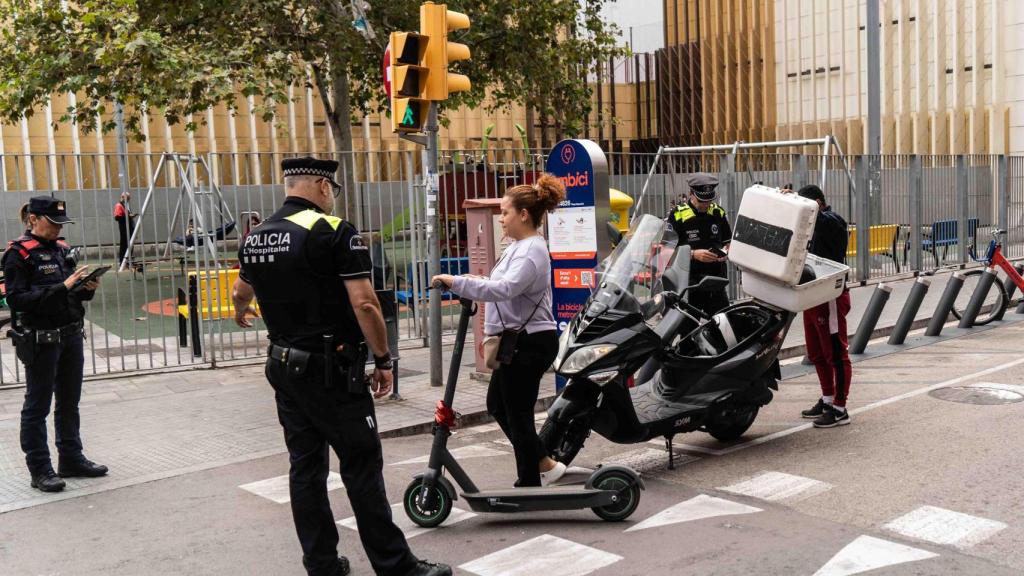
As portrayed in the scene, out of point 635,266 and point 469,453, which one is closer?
point 635,266

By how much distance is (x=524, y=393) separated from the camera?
207 inches

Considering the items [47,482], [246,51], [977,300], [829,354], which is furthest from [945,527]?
[246,51]

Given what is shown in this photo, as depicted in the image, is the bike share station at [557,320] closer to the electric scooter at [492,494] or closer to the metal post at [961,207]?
the electric scooter at [492,494]

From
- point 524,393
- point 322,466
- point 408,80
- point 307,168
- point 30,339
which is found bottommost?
point 322,466

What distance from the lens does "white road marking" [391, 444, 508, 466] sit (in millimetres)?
6723

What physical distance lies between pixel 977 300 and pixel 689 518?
849 centimetres

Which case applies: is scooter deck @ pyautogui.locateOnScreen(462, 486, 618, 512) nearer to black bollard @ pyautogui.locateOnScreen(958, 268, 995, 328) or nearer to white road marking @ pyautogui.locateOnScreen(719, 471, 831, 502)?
white road marking @ pyautogui.locateOnScreen(719, 471, 831, 502)

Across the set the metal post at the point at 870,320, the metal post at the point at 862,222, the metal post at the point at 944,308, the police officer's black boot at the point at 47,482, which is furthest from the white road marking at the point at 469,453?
the metal post at the point at 862,222

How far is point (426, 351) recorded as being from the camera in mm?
11375

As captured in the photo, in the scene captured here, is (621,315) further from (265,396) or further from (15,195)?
(15,195)

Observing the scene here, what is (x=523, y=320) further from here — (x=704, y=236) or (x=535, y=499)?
(x=704, y=236)

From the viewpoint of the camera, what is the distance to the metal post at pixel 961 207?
1861 centimetres

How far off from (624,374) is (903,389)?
400 centimetres

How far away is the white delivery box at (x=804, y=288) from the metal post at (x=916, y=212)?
38.8 feet
